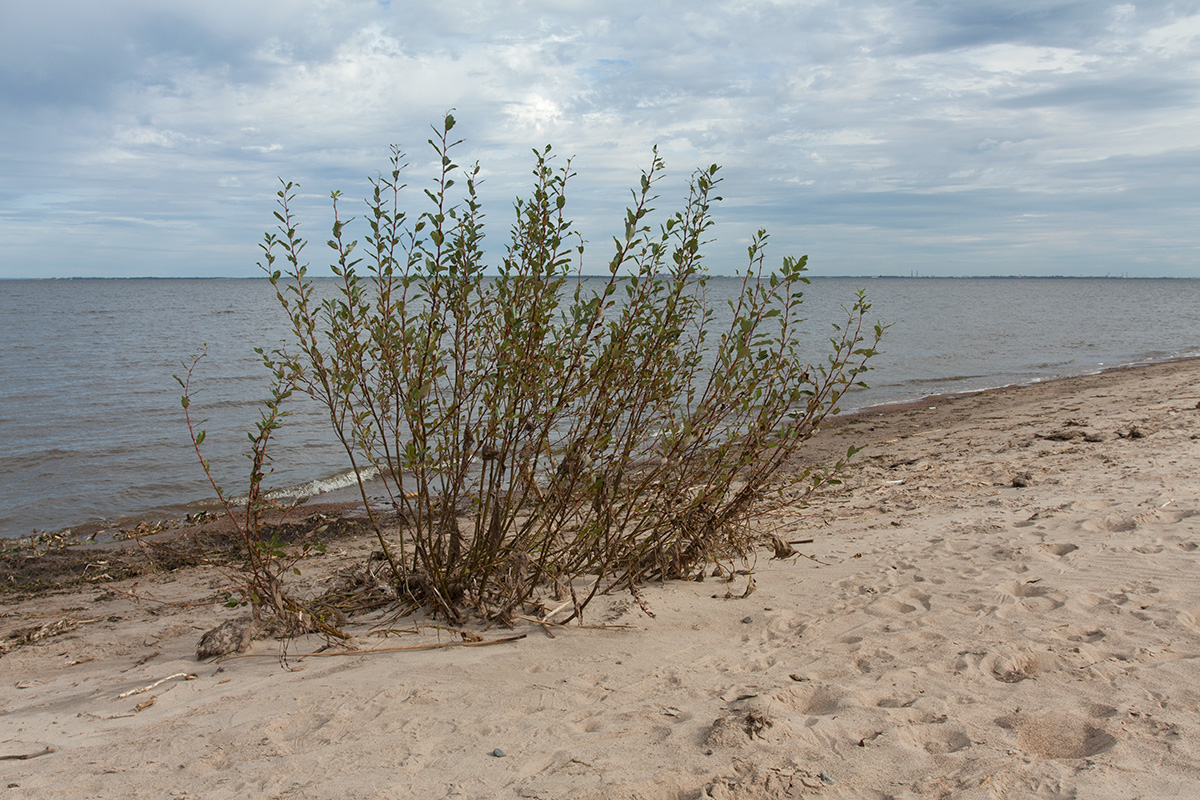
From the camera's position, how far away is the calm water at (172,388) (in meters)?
10.5

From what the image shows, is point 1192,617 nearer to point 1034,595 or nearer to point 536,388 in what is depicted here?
point 1034,595

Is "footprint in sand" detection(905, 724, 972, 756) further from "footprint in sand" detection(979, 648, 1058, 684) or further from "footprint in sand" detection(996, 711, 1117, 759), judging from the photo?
"footprint in sand" detection(979, 648, 1058, 684)

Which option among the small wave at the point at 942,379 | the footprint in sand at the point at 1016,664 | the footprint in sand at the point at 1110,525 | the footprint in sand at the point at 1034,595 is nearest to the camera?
the footprint in sand at the point at 1016,664

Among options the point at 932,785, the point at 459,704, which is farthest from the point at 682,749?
the point at 459,704

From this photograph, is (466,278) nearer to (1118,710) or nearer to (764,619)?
(764,619)

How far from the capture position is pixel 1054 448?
888cm

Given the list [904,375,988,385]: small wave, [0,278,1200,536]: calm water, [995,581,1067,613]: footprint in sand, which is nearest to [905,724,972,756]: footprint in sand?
[995,581,1067,613]: footprint in sand

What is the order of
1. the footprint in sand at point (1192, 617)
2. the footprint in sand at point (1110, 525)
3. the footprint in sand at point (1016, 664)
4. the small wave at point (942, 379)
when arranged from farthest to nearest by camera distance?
the small wave at point (942, 379) → the footprint in sand at point (1110, 525) → the footprint in sand at point (1192, 617) → the footprint in sand at point (1016, 664)

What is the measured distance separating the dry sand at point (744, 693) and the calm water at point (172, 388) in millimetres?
5506

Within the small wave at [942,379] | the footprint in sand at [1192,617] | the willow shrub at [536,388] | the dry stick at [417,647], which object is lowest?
the small wave at [942,379]

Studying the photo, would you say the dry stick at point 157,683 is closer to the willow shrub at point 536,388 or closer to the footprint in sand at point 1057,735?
the willow shrub at point 536,388

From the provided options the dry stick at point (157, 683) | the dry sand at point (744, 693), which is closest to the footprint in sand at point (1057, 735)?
the dry sand at point (744, 693)

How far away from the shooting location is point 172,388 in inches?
742

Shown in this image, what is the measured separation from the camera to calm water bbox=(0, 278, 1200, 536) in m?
10.5
